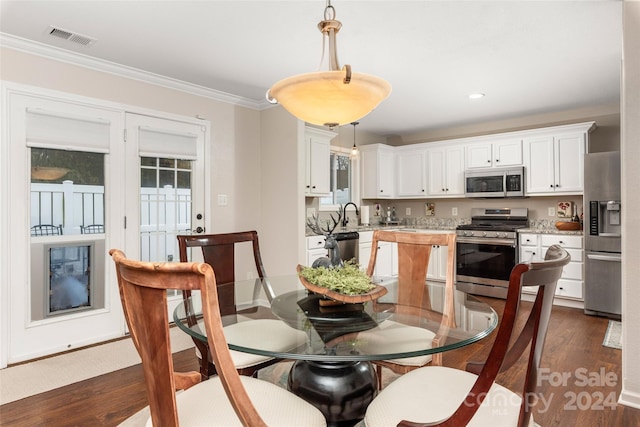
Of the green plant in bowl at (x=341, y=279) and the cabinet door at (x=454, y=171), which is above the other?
the cabinet door at (x=454, y=171)

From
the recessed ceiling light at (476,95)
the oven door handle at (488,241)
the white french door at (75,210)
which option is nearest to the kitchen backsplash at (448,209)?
the oven door handle at (488,241)

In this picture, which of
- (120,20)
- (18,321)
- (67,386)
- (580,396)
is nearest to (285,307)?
(67,386)

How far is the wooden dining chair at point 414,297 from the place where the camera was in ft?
4.86

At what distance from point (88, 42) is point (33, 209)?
136 cm

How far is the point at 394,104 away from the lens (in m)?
4.51

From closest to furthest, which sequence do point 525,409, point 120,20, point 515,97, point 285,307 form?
point 525,409, point 285,307, point 120,20, point 515,97

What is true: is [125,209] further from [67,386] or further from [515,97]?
[515,97]

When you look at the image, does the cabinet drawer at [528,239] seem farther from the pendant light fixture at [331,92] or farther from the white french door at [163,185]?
the white french door at [163,185]

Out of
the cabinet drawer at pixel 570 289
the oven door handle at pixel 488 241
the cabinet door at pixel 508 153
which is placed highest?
the cabinet door at pixel 508 153

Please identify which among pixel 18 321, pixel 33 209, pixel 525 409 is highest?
pixel 33 209

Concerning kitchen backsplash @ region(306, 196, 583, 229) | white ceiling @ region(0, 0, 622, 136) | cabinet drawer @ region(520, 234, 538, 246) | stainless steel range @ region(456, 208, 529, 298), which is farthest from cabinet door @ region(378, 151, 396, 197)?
cabinet drawer @ region(520, 234, 538, 246)

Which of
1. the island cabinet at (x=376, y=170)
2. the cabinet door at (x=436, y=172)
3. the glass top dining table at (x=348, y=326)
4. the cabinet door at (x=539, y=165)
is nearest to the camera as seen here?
the glass top dining table at (x=348, y=326)

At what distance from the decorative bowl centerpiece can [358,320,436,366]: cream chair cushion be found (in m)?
0.14

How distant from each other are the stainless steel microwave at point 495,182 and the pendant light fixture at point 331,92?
3.77 meters
